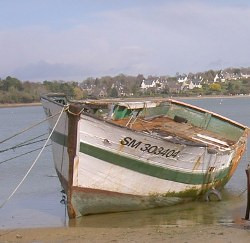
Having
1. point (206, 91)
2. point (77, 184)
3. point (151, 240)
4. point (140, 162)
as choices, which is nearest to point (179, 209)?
point (140, 162)

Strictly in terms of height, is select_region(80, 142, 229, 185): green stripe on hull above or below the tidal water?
above

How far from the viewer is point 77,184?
1143cm

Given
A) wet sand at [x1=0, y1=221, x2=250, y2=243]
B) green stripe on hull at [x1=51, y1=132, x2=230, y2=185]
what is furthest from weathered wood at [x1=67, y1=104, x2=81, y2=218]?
wet sand at [x1=0, y1=221, x2=250, y2=243]

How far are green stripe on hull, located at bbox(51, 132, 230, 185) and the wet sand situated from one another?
1640 millimetres

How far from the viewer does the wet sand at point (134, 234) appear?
8836 millimetres

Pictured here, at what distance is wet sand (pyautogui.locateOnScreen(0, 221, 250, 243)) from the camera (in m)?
8.84

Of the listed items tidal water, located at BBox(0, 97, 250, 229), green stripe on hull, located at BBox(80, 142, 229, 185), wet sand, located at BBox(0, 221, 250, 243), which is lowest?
tidal water, located at BBox(0, 97, 250, 229)

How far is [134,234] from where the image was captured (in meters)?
9.45

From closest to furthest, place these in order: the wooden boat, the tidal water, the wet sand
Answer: the wet sand → the wooden boat → the tidal water

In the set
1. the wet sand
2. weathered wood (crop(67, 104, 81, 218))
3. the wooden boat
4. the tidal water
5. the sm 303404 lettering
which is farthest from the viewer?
the tidal water

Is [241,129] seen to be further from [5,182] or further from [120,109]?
[5,182]

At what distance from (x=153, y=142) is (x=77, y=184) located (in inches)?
73.5

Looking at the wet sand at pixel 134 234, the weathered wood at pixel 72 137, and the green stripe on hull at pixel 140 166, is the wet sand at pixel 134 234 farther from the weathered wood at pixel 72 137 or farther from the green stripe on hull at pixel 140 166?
A: the green stripe on hull at pixel 140 166

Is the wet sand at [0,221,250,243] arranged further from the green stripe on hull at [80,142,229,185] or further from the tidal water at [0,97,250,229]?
the green stripe on hull at [80,142,229,185]
